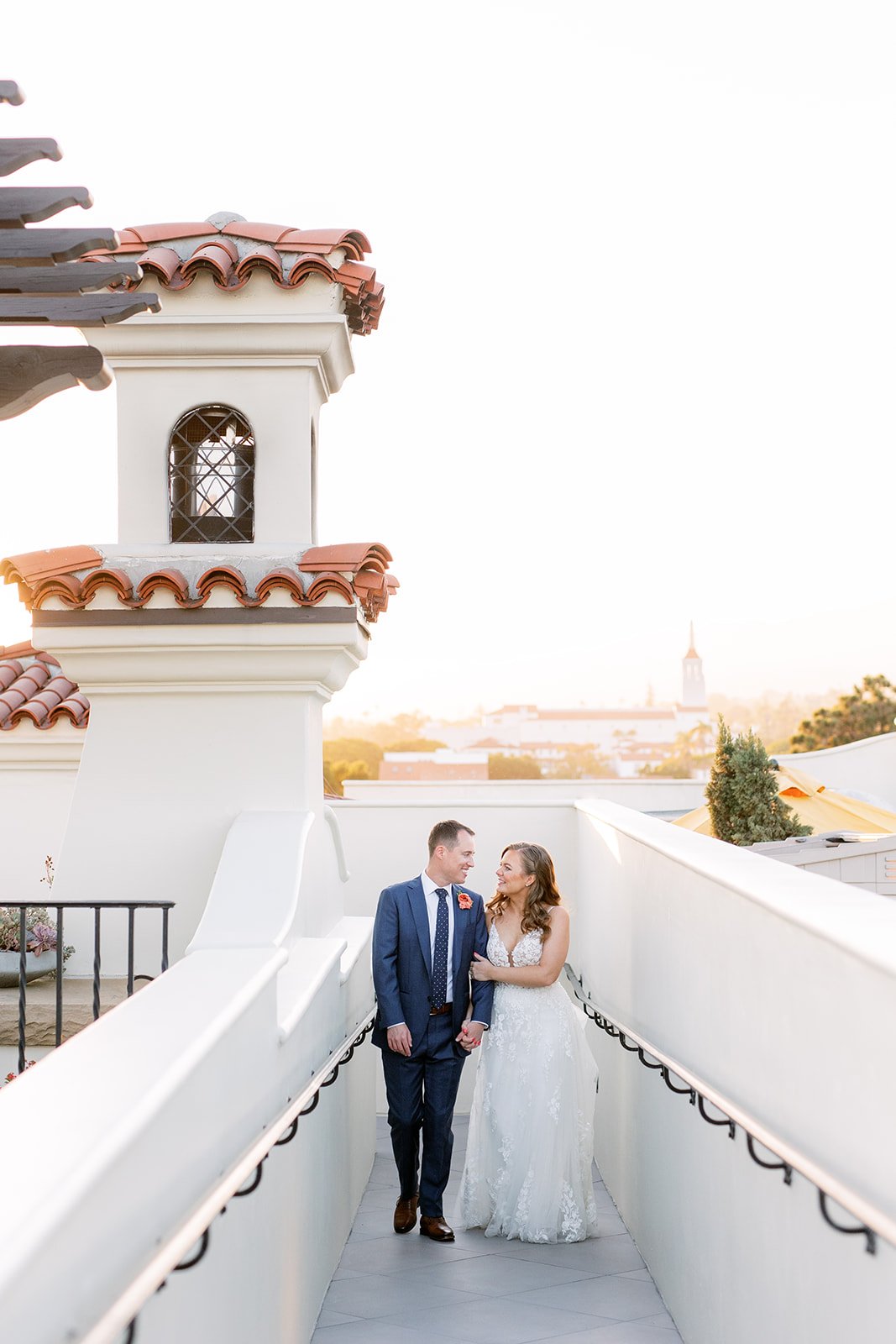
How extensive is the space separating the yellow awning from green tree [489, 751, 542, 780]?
113 feet

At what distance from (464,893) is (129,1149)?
393 centimetres

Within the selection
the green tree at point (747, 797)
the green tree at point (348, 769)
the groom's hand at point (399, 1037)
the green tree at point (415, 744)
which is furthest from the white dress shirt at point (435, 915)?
the green tree at point (415, 744)

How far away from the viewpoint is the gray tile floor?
187 inches

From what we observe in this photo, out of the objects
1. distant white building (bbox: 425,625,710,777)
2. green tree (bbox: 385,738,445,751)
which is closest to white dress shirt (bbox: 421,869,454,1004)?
green tree (bbox: 385,738,445,751)

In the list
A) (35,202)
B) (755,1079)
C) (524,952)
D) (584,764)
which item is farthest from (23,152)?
(584,764)

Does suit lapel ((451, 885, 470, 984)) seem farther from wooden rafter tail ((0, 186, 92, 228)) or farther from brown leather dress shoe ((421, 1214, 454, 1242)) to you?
wooden rafter tail ((0, 186, 92, 228))

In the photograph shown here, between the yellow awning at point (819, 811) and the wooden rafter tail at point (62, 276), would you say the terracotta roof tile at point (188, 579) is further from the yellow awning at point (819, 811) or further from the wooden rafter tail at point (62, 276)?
the yellow awning at point (819, 811)

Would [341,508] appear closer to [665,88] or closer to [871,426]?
[871,426]

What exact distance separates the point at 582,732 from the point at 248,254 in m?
57.0

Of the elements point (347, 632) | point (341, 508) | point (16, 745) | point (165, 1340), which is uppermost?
A: point (341, 508)

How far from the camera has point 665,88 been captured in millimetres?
26234

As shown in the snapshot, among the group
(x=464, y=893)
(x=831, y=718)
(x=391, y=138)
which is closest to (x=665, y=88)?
(x=391, y=138)

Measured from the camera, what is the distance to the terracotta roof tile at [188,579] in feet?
18.8

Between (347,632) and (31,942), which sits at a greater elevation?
(347,632)
